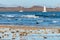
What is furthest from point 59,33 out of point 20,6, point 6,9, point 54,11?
point 6,9

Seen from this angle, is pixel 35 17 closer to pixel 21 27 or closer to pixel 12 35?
pixel 21 27

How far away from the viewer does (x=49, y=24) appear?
2.14 metres

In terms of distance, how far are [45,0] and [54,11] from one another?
0.18 meters

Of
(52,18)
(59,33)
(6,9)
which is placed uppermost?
(6,9)

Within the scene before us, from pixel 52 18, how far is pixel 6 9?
1.93 ft

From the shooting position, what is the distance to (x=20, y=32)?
2.10 metres

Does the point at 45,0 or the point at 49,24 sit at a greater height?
the point at 45,0

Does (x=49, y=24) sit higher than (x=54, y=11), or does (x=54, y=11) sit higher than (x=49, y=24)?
(x=54, y=11)

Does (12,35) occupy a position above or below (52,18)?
below

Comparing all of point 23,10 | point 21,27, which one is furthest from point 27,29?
point 23,10

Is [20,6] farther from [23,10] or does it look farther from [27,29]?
[27,29]

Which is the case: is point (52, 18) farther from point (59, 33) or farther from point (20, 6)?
point (20, 6)

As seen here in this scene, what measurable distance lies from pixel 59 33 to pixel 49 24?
16 cm

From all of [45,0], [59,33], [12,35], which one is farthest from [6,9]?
[59,33]
